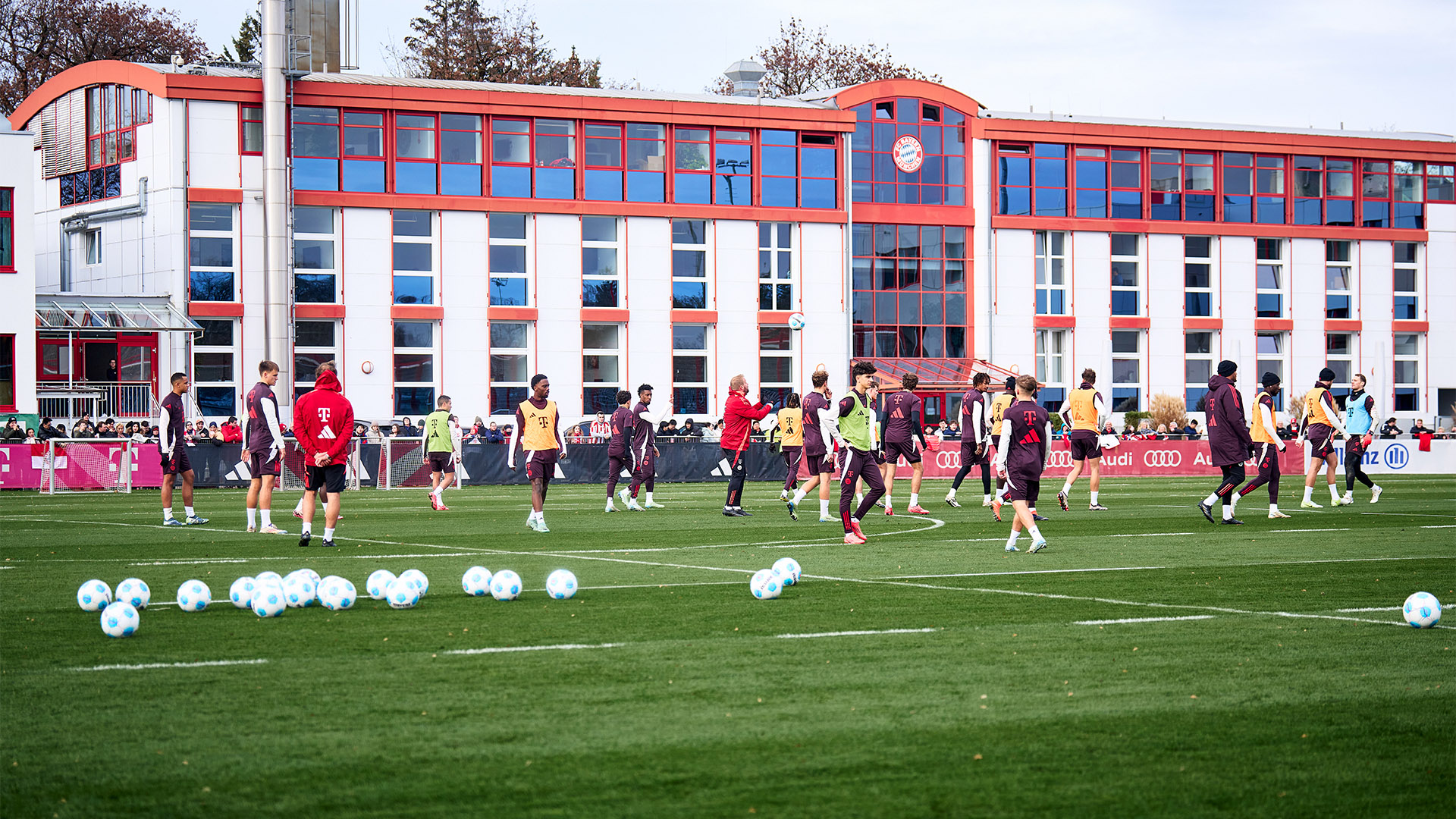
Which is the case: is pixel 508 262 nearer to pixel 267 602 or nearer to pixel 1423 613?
pixel 267 602

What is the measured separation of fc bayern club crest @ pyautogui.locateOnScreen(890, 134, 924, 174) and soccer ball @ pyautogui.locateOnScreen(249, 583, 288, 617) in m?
46.0

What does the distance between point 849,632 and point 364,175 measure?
134 feet

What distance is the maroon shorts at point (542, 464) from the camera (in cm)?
1900

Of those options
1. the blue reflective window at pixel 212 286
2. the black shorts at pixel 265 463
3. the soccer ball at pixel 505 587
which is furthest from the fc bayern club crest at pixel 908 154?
the soccer ball at pixel 505 587

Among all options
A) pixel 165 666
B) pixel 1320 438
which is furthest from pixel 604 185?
pixel 165 666

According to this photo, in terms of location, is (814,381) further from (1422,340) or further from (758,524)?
(1422,340)

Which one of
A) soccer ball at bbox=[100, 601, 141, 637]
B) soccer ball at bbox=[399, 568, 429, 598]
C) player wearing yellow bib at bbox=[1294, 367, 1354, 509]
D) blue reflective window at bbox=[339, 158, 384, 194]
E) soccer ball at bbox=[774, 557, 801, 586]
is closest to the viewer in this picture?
soccer ball at bbox=[100, 601, 141, 637]

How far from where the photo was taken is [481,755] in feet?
19.3

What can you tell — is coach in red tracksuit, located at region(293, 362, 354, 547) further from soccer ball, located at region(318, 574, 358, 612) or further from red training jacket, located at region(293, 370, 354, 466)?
soccer ball, located at region(318, 574, 358, 612)

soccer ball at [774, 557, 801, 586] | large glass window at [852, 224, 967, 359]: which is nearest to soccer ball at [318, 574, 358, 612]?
soccer ball at [774, 557, 801, 586]

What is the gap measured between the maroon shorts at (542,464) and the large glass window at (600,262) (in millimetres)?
30536

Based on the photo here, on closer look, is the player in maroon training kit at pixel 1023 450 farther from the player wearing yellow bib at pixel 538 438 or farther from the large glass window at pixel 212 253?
the large glass window at pixel 212 253

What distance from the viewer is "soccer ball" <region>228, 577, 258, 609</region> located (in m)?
10.1

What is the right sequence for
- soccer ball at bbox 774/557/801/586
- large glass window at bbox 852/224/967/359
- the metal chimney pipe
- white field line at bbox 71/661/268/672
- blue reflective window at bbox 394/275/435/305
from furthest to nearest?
1. large glass window at bbox 852/224/967/359
2. blue reflective window at bbox 394/275/435/305
3. the metal chimney pipe
4. soccer ball at bbox 774/557/801/586
5. white field line at bbox 71/661/268/672
